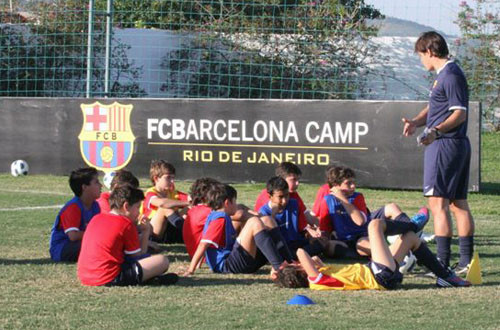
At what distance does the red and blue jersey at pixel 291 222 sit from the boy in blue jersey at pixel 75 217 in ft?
4.91

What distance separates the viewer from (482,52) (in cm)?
1622

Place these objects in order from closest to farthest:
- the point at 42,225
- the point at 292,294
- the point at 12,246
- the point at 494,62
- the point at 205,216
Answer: the point at 292,294
the point at 205,216
the point at 12,246
the point at 42,225
the point at 494,62

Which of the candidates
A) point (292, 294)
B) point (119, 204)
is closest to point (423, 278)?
point (292, 294)

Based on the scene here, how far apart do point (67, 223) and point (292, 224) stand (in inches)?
78.0

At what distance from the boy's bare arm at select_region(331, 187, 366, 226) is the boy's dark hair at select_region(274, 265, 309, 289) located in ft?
5.76

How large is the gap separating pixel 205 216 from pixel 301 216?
3.11 feet

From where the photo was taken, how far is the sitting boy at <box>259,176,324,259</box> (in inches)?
348

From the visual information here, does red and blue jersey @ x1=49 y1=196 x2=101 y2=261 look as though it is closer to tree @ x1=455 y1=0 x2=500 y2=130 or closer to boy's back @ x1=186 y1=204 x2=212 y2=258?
boy's back @ x1=186 y1=204 x2=212 y2=258

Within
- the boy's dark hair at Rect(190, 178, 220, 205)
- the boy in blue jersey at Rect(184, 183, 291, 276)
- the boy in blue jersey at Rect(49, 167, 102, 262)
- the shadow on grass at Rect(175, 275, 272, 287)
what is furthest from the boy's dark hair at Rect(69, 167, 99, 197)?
the shadow on grass at Rect(175, 275, 272, 287)

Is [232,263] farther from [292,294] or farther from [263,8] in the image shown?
[263,8]

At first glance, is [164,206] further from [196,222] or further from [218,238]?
[218,238]

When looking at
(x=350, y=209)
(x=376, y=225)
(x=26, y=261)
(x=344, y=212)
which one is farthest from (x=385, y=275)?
(x=26, y=261)

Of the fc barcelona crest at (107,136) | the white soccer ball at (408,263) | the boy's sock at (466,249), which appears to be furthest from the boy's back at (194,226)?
the fc barcelona crest at (107,136)

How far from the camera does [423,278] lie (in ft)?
26.4
